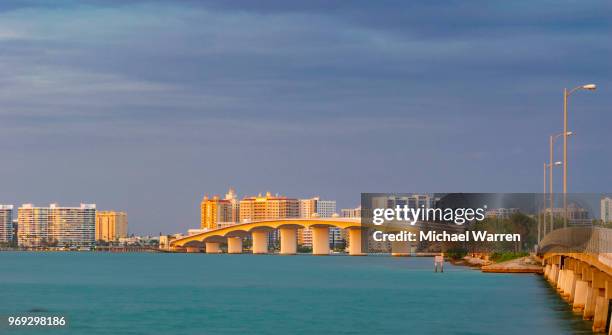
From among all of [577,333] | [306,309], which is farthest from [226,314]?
[577,333]

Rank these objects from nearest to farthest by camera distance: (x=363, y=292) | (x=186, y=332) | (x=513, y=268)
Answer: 1. (x=186, y=332)
2. (x=363, y=292)
3. (x=513, y=268)

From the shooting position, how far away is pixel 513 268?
120562 mm

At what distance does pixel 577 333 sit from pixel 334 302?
2950 centimetres

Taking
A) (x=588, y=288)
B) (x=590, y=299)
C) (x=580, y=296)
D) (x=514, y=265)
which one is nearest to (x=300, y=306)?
(x=580, y=296)

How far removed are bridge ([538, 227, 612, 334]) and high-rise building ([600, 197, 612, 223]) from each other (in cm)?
86

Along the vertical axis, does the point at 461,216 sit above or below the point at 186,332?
above

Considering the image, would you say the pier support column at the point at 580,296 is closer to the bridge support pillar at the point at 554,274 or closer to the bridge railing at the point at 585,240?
the bridge railing at the point at 585,240

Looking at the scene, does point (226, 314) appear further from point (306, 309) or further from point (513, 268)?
point (513, 268)

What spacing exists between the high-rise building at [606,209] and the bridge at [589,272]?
862 mm

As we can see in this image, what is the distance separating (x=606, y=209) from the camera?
5294 centimetres

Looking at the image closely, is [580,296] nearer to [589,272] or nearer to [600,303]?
[589,272]

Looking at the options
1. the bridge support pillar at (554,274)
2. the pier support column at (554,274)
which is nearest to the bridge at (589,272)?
the bridge support pillar at (554,274)

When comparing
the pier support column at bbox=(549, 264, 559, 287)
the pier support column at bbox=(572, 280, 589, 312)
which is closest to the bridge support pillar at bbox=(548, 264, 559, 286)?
the pier support column at bbox=(549, 264, 559, 287)

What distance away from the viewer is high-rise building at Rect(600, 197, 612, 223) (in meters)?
51.3
